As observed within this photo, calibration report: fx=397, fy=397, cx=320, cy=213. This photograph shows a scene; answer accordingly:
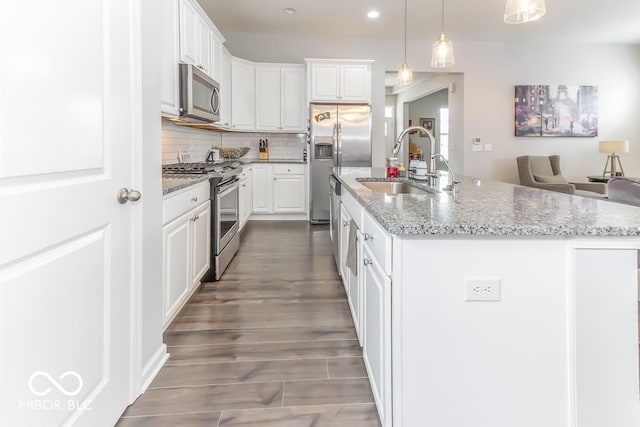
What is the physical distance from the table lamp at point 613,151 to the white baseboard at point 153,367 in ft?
23.1

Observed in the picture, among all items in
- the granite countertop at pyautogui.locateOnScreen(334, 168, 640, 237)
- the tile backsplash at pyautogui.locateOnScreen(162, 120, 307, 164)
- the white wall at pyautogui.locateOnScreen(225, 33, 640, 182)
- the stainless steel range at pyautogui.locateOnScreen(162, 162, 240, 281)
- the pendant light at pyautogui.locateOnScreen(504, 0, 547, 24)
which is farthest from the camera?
the white wall at pyautogui.locateOnScreen(225, 33, 640, 182)

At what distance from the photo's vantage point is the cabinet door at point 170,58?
9.55 feet

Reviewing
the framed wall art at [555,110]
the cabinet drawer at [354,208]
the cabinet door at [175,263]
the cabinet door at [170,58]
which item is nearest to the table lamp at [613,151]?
the framed wall art at [555,110]

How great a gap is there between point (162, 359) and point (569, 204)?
6.34ft

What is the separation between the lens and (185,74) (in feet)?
10.6

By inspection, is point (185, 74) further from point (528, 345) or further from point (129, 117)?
point (528, 345)

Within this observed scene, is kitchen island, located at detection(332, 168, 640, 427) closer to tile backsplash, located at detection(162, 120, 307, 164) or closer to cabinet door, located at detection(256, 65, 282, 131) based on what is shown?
tile backsplash, located at detection(162, 120, 307, 164)

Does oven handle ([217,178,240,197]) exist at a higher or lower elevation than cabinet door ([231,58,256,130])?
lower

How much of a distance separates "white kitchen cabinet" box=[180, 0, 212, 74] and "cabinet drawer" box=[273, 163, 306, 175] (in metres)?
1.98

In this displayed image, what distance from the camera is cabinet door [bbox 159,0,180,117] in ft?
9.55

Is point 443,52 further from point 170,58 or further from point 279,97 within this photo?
point 279,97

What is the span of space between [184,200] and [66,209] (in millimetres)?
1297
